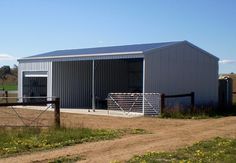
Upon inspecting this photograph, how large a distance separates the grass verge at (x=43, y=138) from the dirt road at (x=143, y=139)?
52 centimetres

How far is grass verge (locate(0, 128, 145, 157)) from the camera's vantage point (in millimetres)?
11870

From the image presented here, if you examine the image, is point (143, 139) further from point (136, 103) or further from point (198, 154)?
point (136, 103)

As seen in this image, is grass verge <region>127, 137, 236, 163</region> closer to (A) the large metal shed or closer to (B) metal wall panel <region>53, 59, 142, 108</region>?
(A) the large metal shed

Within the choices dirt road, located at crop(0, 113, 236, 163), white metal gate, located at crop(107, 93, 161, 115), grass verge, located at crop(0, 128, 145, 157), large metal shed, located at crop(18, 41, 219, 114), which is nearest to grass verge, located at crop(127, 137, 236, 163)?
dirt road, located at crop(0, 113, 236, 163)

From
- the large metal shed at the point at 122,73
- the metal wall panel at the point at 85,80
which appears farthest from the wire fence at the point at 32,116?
the large metal shed at the point at 122,73

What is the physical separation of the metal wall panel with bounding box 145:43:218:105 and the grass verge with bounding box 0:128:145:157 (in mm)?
9374

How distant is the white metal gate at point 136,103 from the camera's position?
23.3 meters

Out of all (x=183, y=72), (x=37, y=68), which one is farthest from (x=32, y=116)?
(x=183, y=72)

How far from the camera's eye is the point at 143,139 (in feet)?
45.0

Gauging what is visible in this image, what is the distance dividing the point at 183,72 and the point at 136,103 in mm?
4163

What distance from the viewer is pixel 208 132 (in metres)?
15.8

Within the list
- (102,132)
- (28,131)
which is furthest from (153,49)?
(28,131)

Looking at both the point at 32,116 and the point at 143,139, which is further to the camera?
the point at 32,116

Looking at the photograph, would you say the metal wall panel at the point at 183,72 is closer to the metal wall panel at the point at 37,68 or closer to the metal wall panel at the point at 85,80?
the metal wall panel at the point at 85,80
